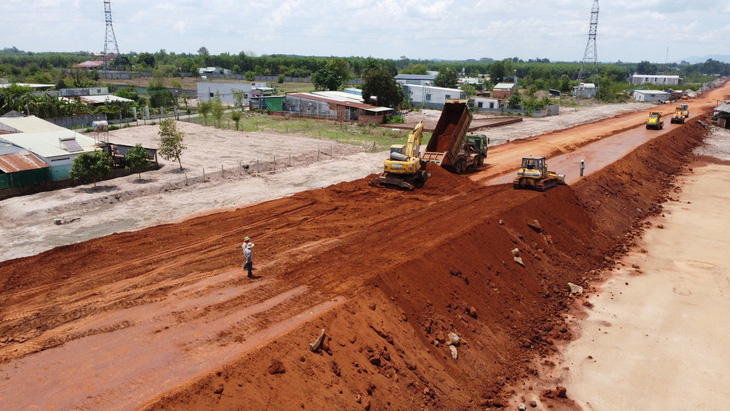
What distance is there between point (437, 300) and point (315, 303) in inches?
182

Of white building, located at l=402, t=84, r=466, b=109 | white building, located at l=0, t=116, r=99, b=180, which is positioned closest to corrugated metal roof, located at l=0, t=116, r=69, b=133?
white building, located at l=0, t=116, r=99, b=180

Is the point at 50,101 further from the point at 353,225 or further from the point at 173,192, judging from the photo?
the point at 353,225

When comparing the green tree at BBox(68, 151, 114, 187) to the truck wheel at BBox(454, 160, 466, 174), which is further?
the truck wheel at BBox(454, 160, 466, 174)

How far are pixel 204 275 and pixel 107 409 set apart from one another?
7.59 m

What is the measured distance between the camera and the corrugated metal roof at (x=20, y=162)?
1179 inches

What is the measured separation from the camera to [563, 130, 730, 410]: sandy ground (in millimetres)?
16484

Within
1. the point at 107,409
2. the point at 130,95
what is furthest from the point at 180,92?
the point at 107,409

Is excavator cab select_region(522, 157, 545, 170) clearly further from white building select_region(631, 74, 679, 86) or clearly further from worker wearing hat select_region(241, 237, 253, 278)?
white building select_region(631, 74, 679, 86)

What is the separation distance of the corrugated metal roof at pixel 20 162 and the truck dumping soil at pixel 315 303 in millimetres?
12291

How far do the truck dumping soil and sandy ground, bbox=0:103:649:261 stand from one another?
10.7 feet

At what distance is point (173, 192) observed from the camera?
3191 centimetres

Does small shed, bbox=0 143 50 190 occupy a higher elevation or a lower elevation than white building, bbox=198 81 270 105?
lower

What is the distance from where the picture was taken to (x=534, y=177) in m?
30.0

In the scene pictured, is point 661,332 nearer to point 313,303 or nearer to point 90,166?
point 313,303
